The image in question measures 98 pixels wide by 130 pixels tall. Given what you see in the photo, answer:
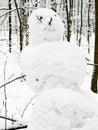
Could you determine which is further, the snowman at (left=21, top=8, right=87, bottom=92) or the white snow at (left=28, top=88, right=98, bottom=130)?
the snowman at (left=21, top=8, right=87, bottom=92)

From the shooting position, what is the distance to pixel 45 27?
160 cm

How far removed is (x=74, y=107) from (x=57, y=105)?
3.2 inches

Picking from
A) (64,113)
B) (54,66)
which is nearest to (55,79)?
(54,66)

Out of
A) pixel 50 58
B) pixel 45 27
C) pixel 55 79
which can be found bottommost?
pixel 55 79

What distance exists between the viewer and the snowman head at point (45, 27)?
1602mm

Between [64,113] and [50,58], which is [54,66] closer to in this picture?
[50,58]

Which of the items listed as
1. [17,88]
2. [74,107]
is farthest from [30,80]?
[17,88]

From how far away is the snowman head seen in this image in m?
1.60

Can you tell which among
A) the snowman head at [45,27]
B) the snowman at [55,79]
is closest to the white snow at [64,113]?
the snowman at [55,79]

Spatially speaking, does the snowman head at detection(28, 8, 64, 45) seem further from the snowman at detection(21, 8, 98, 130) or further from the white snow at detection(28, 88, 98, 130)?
the white snow at detection(28, 88, 98, 130)

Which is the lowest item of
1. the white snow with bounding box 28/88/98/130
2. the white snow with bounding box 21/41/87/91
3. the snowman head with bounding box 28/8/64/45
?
the white snow with bounding box 28/88/98/130

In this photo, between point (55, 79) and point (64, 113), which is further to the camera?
point (55, 79)

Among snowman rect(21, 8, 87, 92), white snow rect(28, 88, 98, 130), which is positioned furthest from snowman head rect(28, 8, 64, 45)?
white snow rect(28, 88, 98, 130)

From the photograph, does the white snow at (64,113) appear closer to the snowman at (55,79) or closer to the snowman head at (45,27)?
the snowman at (55,79)
